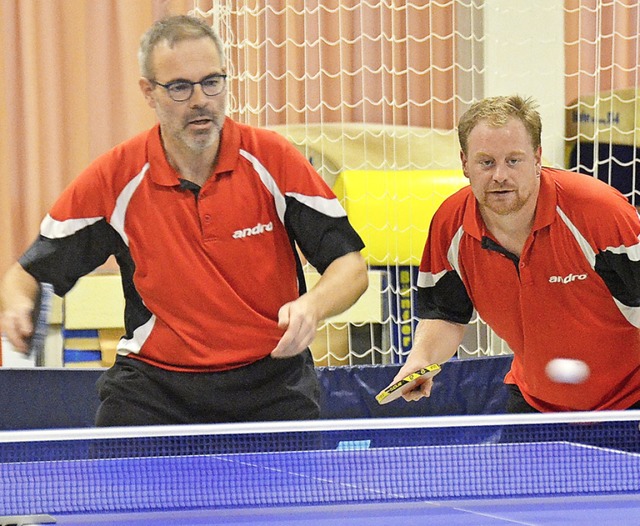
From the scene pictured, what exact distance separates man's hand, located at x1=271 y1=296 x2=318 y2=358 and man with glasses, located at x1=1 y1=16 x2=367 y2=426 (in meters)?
0.38

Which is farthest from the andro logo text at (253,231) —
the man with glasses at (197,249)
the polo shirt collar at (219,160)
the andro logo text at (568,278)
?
the andro logo text at (568,278)

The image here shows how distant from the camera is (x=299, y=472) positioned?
2.38m

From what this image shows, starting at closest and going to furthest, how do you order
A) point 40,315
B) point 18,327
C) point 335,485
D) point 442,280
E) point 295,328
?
1. point 335,485
2. point 295,328
3. point 18,327
4. point 40,315
5. point 442,280

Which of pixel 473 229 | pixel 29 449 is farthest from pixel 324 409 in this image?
pixel 473 229

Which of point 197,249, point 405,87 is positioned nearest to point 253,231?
point 197,249

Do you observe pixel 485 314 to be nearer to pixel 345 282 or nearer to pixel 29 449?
pixel 345 282

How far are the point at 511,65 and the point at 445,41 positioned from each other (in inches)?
16.0

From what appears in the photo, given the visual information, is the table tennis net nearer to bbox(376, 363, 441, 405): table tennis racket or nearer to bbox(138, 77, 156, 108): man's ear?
bbox(376, 363, 441, 405): table tennis racket

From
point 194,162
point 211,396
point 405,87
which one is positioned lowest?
point 211,396

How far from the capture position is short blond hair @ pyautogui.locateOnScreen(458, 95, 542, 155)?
9.07ft

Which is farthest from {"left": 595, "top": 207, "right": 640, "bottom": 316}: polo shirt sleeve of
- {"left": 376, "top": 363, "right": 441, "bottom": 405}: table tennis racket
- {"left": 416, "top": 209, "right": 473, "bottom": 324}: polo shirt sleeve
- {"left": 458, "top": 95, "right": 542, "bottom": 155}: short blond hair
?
{"left": 376, "top": 363, "right": 441, "bottom": 405}: table tennis racket

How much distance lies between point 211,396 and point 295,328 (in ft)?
1.86

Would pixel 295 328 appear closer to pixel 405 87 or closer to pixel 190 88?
pixel 190 88

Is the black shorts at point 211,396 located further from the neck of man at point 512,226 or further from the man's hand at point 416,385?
the neck of man at point 512,226
